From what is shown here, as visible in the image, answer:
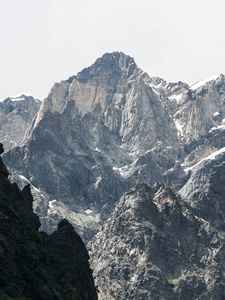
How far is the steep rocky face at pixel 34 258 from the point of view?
98688 millimetres

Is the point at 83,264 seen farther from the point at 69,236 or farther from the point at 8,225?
the point at 8,225

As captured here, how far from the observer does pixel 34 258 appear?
349ft

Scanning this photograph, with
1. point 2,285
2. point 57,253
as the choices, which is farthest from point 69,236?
point 2,285

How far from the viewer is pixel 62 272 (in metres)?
112

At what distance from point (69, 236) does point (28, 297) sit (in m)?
30.8

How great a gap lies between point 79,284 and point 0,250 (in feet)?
64.5

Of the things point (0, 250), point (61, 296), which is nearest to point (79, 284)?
point (61, 296)

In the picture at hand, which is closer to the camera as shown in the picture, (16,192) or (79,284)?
(79,284)

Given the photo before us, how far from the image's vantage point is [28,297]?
9706 cm

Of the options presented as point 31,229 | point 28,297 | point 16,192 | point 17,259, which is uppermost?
point 16,192

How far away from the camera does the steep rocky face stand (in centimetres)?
9869

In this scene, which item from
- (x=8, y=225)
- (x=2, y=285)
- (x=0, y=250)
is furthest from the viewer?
(x=8, y=225)

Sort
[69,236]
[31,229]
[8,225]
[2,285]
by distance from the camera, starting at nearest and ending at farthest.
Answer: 1. [2,285]
2. [8,225]
3. [31,229]
4. [69,236]

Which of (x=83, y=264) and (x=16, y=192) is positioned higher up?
(x=16, y=192)
